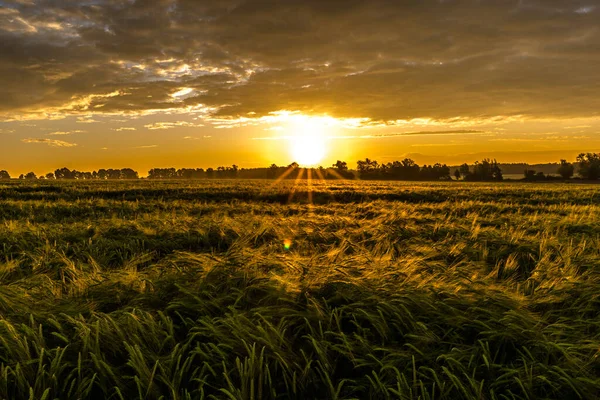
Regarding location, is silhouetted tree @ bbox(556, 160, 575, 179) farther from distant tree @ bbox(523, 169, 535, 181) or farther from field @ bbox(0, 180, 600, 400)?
field @ bbox(0, 180, 600, 400)

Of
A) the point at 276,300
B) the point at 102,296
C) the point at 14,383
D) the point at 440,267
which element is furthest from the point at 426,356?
the point at 102,296

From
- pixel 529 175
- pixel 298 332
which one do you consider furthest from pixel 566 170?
pixel 298 332

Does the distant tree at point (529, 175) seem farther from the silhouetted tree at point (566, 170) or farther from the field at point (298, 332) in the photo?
the field at point (298, 332)

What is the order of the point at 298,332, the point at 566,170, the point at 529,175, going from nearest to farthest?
the point at 298,332, the point at 529,175, the point at 566,170

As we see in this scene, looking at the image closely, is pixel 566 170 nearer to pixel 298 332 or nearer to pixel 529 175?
pixel 529 175

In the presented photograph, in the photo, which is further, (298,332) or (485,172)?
(485,172)

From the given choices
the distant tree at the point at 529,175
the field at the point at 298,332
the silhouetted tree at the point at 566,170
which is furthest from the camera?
the silhouetted tree at the point at 566,170

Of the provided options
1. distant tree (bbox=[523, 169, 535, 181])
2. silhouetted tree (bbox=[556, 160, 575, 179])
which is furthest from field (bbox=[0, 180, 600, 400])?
silhouetted tree (bbox=[556, 160, 575, 179])

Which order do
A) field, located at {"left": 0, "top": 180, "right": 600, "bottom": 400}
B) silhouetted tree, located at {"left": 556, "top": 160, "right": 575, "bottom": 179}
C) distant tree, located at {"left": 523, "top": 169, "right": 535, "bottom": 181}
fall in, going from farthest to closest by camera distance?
silhouetted tree, located at {"left": 556, "top": 160, "right": 575, "bottom": 179} < distant tree, located at {"left": 523, "top": 169, "right": 535, "bottom": 181} < field, located at {"left": 0, "top": 180, "right": 600, "bottom": 400}

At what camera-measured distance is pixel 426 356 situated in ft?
9.39

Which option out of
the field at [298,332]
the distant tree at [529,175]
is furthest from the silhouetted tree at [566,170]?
the field at [298,332]

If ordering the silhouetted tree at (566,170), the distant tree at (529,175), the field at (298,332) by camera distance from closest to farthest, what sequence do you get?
the field at (298,332) → the distant tree at (529,175) → the silhouetted tree at (566,170)

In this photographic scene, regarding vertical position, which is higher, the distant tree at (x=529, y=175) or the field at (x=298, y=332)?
the distant tree at (x=529, y=175)

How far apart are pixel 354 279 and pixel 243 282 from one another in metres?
1.30
